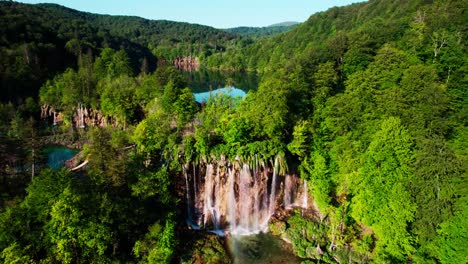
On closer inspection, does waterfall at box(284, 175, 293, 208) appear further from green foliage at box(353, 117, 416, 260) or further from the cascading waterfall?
green foliage at box(353, 117, 416, 260)

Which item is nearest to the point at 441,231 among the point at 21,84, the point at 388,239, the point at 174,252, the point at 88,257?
the point at 388,239

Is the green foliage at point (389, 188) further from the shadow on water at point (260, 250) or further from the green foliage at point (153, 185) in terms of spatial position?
the green foliage at point (153, 185)

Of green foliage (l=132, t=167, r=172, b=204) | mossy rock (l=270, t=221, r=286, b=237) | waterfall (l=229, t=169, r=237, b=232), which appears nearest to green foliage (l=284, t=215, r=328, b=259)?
mossy rock (l=270, t=221, r=286, b=237)

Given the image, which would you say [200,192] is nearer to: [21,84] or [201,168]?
[201,168]

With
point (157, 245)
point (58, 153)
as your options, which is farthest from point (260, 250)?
point (58, 153)

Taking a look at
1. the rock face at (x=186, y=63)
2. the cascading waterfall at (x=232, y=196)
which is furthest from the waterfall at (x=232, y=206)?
the rock face at (x=186, y=63)

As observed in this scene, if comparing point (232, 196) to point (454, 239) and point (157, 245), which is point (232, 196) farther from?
point (454, 239)
